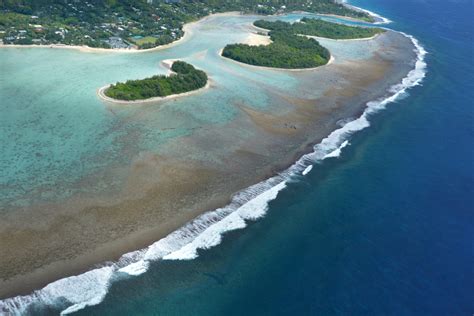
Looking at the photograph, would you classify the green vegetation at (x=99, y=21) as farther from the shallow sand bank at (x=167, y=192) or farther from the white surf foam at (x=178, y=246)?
the white surf foam at (x=178, y=246)

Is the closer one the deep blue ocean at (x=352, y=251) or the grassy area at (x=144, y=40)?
the deep blue ocean at (x=352, y=251)

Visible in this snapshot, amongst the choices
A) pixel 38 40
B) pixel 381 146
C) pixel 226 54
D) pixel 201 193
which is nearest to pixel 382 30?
pixel 226 54

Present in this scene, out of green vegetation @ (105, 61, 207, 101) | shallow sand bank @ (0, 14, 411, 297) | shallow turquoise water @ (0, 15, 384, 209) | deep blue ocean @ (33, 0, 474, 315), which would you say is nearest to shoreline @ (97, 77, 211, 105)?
green vegetation @ (105, 61, 207, 101)

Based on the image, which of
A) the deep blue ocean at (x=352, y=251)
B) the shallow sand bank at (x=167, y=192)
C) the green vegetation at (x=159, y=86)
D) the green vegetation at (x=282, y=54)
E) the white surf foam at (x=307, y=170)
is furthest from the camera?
the green vegetation at (x=282, y=54)

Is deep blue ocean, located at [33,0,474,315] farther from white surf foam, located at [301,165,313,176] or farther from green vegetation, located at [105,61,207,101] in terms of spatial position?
green vegetation, located at [105,61,207,101]

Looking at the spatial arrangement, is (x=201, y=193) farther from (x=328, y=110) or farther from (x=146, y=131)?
(x=328, y=110)

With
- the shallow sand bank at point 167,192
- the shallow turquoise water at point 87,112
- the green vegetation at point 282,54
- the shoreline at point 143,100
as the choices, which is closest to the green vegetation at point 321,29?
the green vegetation at point 282,54
